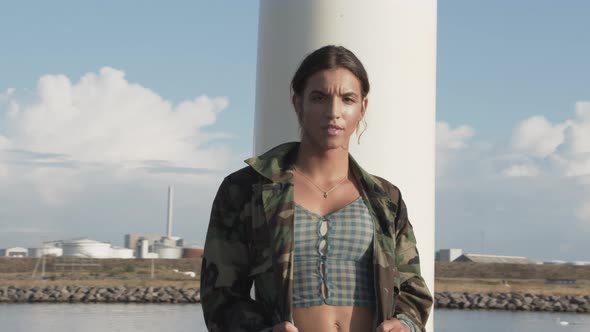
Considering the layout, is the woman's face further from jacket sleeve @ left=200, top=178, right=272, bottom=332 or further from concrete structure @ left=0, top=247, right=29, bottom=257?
concrete structure @ left=0, top=247, right=29, bottom=257

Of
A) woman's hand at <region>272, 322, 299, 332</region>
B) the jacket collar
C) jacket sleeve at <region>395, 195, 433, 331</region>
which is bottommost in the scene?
woman's hand at <region>272, 322, 299, 332</region>

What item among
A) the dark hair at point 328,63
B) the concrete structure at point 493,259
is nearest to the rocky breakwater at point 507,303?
the dark hair at point 328,63

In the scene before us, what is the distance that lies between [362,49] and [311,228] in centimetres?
202

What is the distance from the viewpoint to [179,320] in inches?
1170

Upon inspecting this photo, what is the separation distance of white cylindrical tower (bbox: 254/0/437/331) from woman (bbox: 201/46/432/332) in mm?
1709

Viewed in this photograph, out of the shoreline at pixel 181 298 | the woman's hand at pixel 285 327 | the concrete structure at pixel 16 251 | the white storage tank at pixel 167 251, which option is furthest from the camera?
the concrete structure at pixel 16 251

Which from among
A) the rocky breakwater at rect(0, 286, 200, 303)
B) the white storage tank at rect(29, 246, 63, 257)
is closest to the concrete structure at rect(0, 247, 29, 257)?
the white storage tank at rect(29, 246, 63, 257)

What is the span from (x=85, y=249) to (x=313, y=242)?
302ft

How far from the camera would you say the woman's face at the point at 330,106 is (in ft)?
9.41

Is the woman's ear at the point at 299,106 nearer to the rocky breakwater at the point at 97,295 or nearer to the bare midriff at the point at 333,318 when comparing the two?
the bare midriff at the point at 333,318

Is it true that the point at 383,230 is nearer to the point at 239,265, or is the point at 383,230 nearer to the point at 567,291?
the point at 239,265

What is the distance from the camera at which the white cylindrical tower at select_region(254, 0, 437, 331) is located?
4645mm

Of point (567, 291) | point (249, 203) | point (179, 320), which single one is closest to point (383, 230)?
point (249, 203)

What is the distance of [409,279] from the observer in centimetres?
297
